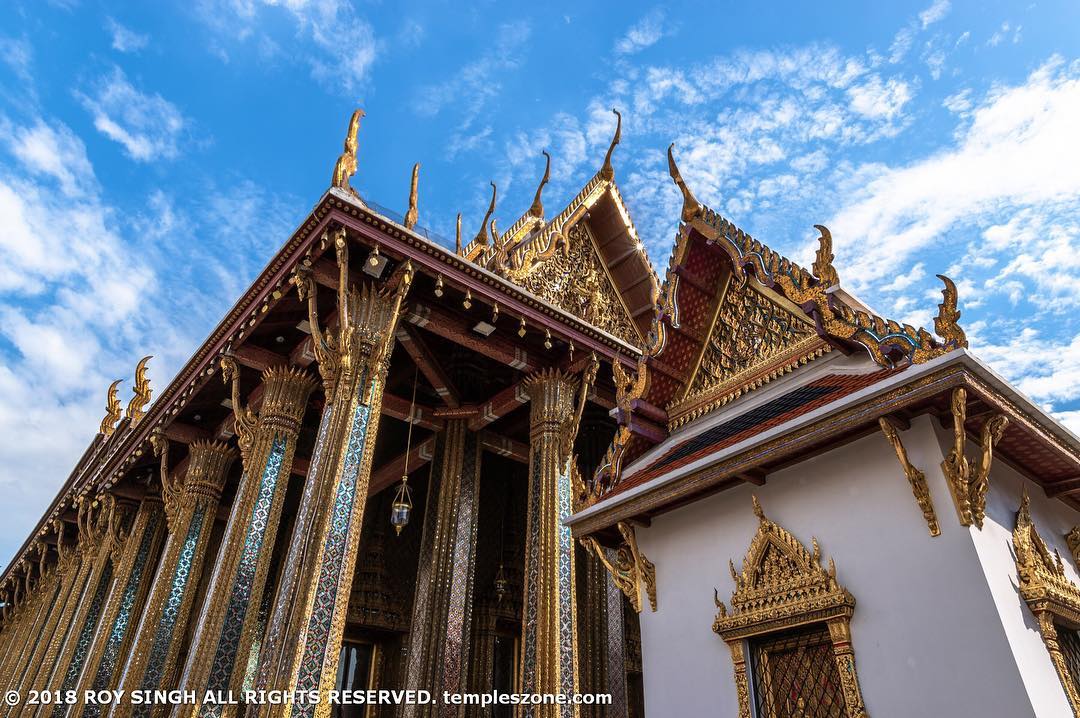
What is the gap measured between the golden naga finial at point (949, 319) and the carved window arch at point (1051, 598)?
88 centimetres

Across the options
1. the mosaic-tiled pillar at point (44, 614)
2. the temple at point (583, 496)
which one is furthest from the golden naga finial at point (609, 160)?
the mosaic-tiled pillar at point (44, 614)

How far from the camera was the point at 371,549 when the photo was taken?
995cm

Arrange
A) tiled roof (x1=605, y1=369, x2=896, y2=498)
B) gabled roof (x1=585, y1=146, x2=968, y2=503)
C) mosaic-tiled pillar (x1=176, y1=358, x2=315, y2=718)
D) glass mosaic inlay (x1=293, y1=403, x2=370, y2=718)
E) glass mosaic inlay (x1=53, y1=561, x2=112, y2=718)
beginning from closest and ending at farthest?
tiled roof (x1=605, y1=369, x2=896, y2=498) → gabled roof (x1=585, y1=146, x2=968, y2=503) → glass mosaic inlay (x1=293, y1=403, x2=370, y2=718) → mosaic-tiled pillar (x1=176, y1=358, x2=315, y2=718) → glass mosaic inlay (x1=53, y1=561, x2=112, y2=718)

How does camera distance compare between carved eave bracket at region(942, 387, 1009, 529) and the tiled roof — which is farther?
the tiled roof

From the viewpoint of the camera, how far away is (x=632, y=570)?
4.07 meters

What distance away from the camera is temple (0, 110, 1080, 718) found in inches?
111

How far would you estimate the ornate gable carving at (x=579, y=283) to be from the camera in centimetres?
959

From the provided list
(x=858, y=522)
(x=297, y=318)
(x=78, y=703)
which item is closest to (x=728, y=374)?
(x=858, y=522)

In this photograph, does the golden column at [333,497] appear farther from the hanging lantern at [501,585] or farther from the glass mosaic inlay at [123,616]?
the glass mosaic inlay at [123,616]

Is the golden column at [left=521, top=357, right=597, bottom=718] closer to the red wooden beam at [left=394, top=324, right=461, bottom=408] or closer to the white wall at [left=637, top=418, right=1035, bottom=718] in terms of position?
the red wooden beam at [left=394, top=324, right=461, bottom=408]

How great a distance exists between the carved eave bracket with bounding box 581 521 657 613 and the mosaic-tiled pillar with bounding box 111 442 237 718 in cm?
647

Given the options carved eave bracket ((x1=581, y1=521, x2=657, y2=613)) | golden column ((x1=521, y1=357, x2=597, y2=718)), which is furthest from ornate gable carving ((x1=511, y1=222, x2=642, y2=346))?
carved eave bracket ((x1=581, y1=521, x2=657, y2=613))

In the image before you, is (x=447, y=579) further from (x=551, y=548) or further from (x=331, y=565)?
(x=331, y=565)

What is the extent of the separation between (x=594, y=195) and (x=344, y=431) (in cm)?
640
